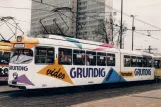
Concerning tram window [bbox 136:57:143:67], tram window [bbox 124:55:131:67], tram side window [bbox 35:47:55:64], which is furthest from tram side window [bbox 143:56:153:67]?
tram side window [bbox 35:47:55:64]

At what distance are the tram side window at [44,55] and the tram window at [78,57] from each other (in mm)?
2001

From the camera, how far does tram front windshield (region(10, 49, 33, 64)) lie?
17155 millimetres

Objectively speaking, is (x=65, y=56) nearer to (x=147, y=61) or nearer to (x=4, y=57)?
(x=4, y=57)

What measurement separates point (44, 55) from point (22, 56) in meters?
Answer: 1.20

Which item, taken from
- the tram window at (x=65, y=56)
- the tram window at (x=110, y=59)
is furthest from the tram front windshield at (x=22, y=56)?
the tram window at (x=110, y=59)

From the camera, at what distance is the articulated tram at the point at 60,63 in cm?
1711

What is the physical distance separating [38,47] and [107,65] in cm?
734

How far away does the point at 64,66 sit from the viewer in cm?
1875

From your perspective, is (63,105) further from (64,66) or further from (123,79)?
(123,79)

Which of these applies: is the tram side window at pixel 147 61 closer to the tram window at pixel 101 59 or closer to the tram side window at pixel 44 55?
the tram window at pixel 101 59

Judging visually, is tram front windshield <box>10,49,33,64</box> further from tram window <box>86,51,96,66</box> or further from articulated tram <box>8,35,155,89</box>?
tram window <box>86,51,96,66</box>

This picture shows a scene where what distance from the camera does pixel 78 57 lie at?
19969 mm

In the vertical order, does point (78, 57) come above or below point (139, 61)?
above

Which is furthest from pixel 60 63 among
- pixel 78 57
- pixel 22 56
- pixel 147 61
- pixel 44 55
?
pixel 147 61
